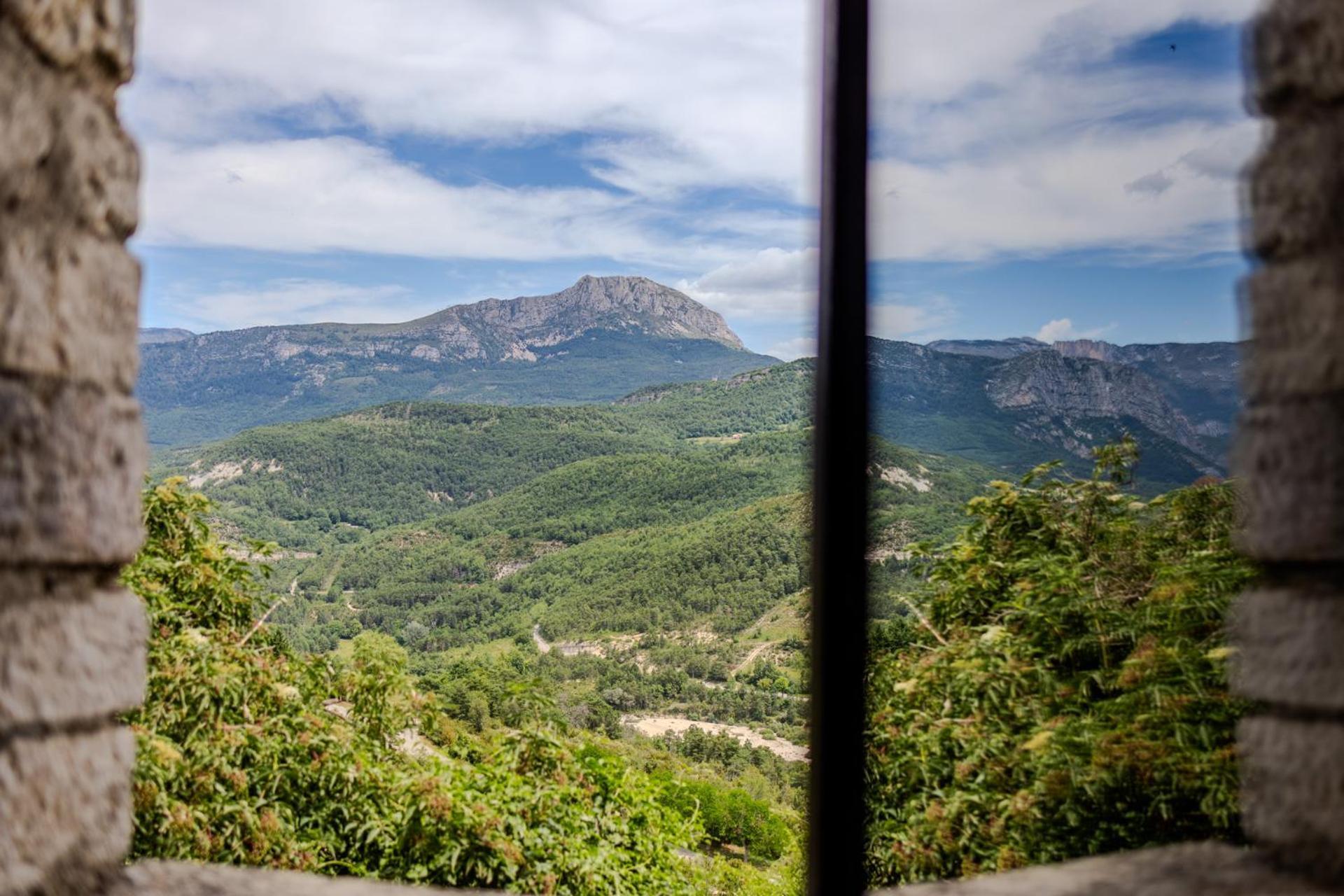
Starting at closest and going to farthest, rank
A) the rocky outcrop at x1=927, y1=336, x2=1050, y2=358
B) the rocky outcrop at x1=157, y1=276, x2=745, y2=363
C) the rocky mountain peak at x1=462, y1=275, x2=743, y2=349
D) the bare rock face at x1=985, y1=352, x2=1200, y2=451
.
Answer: the bare rock face at x1=985, y1=352, x2=1200, y2=451 < the rocky outcrop at x1=927, y1=336, x2=1050, y2=358 < the rocky outcrop at x1=157, y1=276, x2=745, y2=363 < the rocky mountain peak at x1=462, y1=275, x2=743, y2=349

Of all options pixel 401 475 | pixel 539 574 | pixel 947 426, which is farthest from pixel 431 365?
pixel 947 426

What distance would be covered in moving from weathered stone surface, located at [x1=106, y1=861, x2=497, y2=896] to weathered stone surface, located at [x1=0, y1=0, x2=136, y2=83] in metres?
0.81

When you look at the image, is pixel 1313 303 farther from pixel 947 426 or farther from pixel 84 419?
pixel 947 426

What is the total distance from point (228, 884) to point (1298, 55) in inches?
56.9

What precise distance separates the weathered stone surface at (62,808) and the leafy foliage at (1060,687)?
193cm

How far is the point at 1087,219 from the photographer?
8.48 ft

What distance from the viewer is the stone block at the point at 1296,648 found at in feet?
2.64

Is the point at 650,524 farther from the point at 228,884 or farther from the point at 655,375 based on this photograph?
the point at 655,375

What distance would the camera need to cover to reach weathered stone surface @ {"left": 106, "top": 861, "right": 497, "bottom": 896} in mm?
876

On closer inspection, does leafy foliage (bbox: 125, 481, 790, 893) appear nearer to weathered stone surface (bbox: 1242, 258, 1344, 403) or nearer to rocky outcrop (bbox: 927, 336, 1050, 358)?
rocky outcrop (bbox: 927, 336, 1050, 358)

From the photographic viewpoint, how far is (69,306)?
2.48 feet

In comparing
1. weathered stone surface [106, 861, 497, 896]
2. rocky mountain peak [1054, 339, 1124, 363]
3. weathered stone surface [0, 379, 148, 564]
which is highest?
rocky mountain peak [1054, 339, 1124, 363]

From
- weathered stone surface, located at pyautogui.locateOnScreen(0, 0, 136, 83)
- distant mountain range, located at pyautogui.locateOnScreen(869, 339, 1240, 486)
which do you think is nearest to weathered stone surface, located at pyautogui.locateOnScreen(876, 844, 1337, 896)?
weathered stone surface, located at pyautogui.locateOnScreen(0, 0, 136, 83)

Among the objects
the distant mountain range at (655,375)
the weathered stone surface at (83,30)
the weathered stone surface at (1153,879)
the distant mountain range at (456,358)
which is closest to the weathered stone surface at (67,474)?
the weathered stone surface at (83,30)
